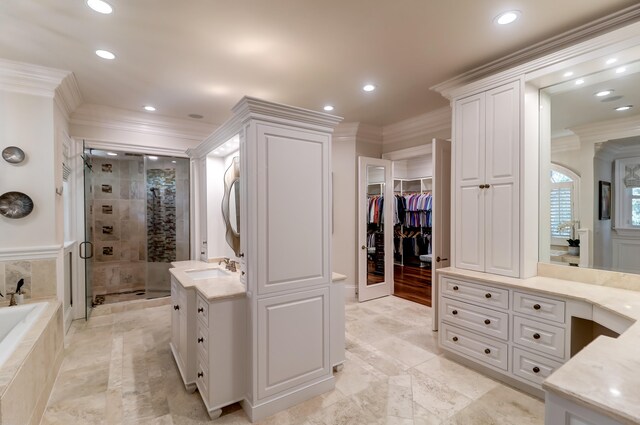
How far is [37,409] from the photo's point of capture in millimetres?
1999

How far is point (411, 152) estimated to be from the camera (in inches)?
181

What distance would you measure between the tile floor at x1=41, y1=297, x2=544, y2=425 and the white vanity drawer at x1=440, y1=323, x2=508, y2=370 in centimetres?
15

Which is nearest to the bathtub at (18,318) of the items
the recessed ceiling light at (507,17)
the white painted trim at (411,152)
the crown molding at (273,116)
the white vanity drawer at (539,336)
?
the crown molding at (273,116)

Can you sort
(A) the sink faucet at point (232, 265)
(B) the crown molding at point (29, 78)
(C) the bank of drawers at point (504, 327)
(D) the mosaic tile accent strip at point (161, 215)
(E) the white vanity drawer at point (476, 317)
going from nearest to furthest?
(C) the bank of drawers at point (504, 327), (E) the white vanity drawer at point (476, 317), (B) the crown molding at point (29, 78), (A) the sink faucet at point (232, 265), (D) the mosaic tile accent strip at point (161, 215)

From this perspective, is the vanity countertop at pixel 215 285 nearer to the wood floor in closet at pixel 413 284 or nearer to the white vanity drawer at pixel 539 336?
the white vanity drawer at pixel 539 336

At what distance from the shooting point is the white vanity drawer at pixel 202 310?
2.13m

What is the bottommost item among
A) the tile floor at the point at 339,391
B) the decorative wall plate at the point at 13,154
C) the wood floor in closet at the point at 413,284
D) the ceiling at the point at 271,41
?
the tile floor at the point at 339,391

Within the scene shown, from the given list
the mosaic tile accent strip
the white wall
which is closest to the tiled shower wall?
the mosaic tile accent strip

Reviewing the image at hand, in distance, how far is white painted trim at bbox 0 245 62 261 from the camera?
278 cm

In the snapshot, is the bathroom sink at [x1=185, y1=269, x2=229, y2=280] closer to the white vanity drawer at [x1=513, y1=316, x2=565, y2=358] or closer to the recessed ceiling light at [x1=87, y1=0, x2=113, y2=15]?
the recessed ceiling light at [x1=87, y1=0, x2=113, y2=15]

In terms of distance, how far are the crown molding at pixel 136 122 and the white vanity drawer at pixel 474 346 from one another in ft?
13.7

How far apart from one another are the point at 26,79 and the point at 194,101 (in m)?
1.49

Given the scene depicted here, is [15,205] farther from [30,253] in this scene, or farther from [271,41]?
[271,41]

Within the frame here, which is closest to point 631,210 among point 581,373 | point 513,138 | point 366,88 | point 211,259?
point 513,138
